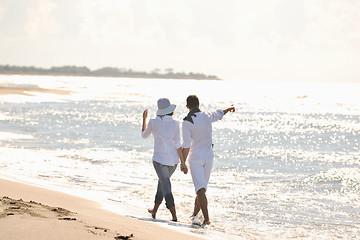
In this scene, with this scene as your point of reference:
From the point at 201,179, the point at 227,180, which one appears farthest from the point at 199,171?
the point at 227,180

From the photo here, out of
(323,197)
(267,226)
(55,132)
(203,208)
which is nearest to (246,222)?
(267,226)

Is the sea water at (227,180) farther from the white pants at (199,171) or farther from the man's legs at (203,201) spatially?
the white pants at (199,171)

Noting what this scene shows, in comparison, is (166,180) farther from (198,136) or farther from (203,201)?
(198,136)

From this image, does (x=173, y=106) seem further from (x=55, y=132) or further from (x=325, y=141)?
(x=325, y=141)

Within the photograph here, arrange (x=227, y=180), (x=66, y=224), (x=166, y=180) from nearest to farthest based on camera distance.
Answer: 1. (x=66, y=224)
2. (x=166, y=180)
3. (x=227, y=180)

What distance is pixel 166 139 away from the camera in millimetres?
7461

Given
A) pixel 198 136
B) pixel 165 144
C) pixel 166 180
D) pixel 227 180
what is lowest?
pixel 227 180

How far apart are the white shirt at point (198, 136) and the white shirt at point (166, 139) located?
17 centimetres

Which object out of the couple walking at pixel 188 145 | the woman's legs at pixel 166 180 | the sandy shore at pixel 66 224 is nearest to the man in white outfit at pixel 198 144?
the couple walking at pixel 188 145

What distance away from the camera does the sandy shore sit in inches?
205

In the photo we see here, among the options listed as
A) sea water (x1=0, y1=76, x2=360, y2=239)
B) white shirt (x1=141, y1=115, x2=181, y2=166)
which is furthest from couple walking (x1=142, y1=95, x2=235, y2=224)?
sea water (x1=0, y1=76, x2=360, y2=239)

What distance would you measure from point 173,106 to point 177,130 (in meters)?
0.38

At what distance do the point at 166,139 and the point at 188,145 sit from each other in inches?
13.7

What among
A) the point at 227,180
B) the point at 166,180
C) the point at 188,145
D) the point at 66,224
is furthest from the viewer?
the point at 227,180
